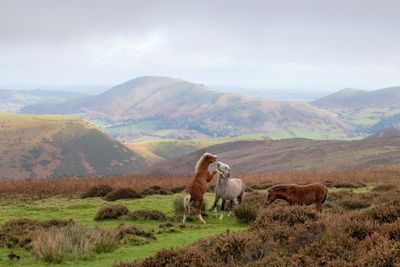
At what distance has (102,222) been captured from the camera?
1852 cm

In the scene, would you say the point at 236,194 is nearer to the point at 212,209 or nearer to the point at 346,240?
the point at 212,209

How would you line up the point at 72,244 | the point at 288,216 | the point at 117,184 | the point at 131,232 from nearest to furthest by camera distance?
1. the point at 288,216
2. the point at 72,244
3. the point at 131,232
4. the point at 117,184

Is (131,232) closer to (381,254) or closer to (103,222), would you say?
(103,222)

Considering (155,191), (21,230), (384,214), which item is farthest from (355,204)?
(155,191)

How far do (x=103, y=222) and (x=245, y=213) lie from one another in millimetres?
5814

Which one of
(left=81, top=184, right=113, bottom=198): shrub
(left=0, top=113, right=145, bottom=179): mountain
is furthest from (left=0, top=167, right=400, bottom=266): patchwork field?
(left=0, top=113, right=145, bottom=179): mountain

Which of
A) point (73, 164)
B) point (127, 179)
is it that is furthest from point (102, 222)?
point (73, 164)

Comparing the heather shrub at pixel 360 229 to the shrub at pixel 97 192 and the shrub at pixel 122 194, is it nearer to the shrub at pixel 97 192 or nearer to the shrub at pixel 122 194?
the shrub at pixel 122 194

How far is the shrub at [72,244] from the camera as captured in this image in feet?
38.7

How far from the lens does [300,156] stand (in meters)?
109

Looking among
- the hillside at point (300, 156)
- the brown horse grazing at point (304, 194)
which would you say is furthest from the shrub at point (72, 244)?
the hillside at point (300, 156)

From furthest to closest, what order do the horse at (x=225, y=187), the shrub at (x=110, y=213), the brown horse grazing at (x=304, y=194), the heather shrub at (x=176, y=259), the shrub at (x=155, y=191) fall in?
the shrub at (x=155, y=191), the shrub at (x=110, y=213), the horse at (x=225, y=187), the brown horse grazing at (x=304, y=194), the heather shrub at (x=176, y=259)

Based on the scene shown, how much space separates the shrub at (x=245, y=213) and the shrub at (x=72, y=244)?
5568mm

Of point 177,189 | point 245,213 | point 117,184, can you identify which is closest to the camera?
point 245,213
